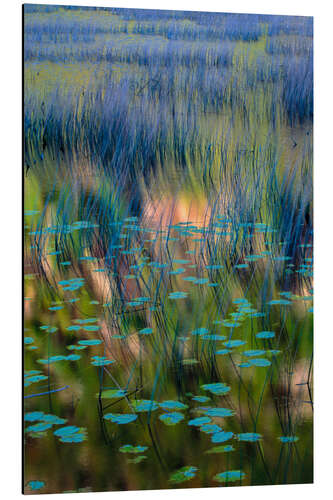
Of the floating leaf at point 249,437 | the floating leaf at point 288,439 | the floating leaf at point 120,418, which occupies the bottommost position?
the floating leaf at point 288,439

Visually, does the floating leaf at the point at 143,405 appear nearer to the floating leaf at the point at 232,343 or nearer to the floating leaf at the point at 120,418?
the floating leaf at the point at 120,418

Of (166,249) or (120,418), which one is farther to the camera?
(166,249)

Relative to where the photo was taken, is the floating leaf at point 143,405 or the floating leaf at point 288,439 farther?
the floating leaf at point 288,439

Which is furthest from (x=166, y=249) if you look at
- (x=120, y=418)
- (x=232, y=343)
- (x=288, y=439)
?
(x=288, y=439)

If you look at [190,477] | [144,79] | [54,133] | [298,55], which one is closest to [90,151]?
Result: [54,133]

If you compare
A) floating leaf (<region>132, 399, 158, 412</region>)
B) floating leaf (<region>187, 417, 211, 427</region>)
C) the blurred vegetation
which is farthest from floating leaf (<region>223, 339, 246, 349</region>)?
floating leaf (<region>132, 399, 158, 412</region>)

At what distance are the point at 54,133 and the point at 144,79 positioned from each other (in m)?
0.69

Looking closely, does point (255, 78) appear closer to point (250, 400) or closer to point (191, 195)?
point (191, 195)

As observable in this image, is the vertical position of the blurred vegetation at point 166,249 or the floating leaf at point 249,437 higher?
the blurred vegetation at point 166,249

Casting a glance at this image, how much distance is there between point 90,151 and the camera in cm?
464

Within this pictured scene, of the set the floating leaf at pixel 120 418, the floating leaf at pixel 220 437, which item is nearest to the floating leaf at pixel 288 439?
the floating leaf at pixel 220 437

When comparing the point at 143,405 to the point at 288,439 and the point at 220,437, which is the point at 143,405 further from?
the point at 288,439

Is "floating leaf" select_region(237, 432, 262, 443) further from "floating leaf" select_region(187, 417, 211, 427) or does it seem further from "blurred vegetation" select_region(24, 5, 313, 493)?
"floating leaf" select_region(187, 417, 211, 427)

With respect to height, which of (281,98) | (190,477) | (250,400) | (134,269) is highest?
(281,98)
